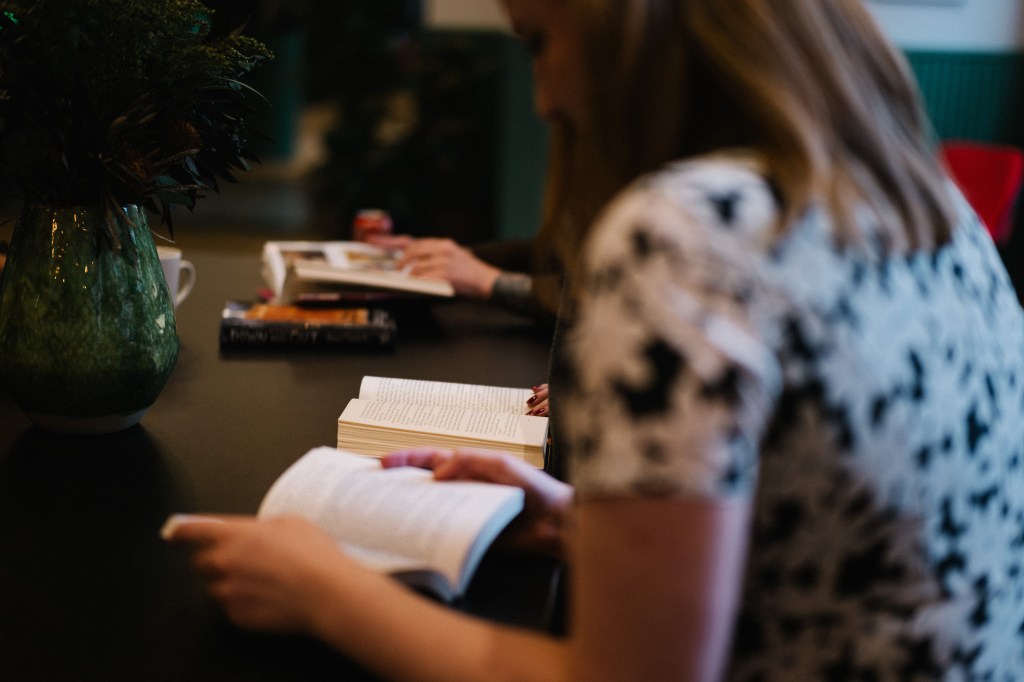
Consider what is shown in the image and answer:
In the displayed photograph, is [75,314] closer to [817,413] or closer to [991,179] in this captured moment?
[817,413]

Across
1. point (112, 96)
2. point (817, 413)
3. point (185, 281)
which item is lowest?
point (185, 281)

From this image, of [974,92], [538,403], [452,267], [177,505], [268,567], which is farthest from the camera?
[974,92]

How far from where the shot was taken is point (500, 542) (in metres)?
0.92

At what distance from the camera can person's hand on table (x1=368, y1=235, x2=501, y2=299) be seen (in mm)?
1797

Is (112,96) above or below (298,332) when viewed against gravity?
above

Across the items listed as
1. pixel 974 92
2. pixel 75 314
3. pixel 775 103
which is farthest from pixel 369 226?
pixel 974 92

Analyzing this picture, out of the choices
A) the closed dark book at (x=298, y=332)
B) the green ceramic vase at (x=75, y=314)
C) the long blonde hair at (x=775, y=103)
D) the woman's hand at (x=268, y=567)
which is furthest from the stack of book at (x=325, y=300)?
the long blonde hair at (x=775, y=103)

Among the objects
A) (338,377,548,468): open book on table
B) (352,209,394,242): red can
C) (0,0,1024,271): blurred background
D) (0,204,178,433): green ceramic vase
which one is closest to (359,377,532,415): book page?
(338,377,548,468): open book on table

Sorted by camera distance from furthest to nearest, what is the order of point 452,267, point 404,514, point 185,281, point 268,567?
1. point 185,281
2. point 452,267
3. point 404,514
4. point 268,567

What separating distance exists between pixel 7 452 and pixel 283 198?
5.79 metres

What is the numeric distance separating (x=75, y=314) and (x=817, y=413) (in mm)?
783

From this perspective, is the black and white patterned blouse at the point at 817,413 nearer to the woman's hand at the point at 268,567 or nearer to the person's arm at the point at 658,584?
the person's arm at the point at 658,584

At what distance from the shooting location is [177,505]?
38.9 inches

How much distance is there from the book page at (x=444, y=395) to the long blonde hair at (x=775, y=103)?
56cm
